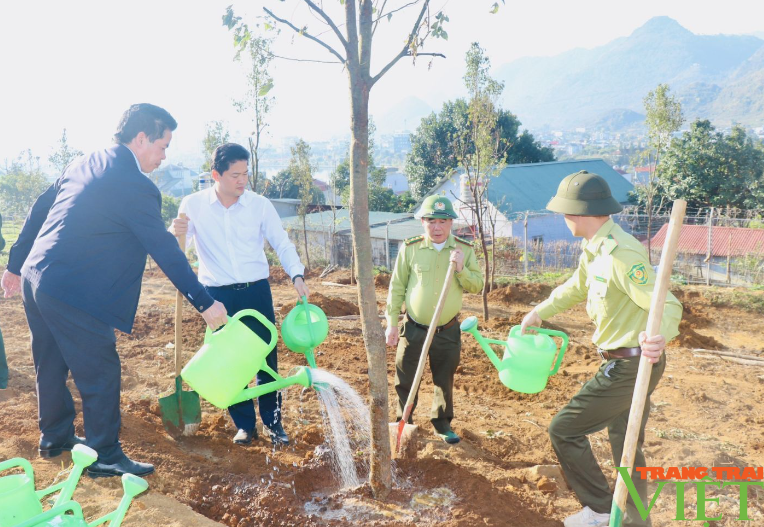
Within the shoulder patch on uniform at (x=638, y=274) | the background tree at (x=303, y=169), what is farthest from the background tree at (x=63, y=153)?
the shoulder patch on uniform at (x=638, y=274)

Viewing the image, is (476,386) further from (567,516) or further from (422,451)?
(567,516)

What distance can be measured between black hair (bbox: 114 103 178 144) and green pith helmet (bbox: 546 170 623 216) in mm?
1952

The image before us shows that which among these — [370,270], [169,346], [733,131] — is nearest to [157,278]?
[169,346]

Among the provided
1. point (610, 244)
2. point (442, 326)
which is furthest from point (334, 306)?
point (610, 244)

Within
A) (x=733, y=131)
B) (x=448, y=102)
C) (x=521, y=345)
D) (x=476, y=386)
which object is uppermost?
Answer: (x=448, y=102)

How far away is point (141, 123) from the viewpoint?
291 cm

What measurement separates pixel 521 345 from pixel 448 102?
2613 cm

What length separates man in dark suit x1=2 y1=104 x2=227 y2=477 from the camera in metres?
2.76

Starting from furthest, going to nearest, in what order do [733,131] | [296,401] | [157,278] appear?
[733,131] → [157,278] → [296,401]

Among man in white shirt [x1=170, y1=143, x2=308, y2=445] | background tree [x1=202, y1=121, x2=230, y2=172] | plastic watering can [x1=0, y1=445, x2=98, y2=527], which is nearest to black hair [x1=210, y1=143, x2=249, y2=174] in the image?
man in white shirt [x1=170, y1=143, x2=308, y2=445]

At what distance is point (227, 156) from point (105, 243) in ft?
2.92

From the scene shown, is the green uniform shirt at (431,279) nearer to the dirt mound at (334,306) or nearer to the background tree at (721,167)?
the dirt mound at (334,306)

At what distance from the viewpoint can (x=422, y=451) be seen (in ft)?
12.2

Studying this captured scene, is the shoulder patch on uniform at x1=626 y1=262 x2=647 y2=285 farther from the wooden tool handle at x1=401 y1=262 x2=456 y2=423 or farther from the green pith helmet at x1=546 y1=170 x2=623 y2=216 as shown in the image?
the wooden tool handle at x1=401 y1=262 x2=456 y2=423
